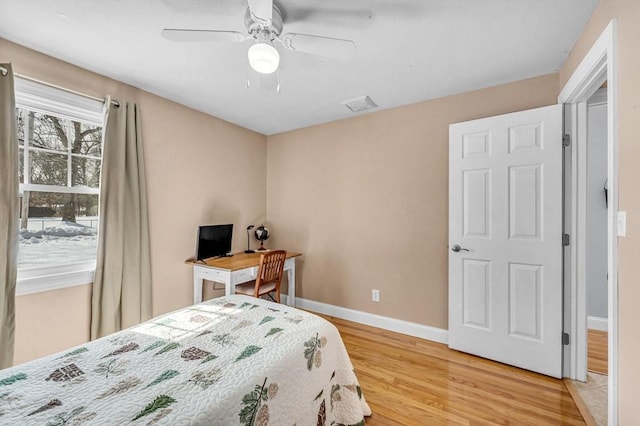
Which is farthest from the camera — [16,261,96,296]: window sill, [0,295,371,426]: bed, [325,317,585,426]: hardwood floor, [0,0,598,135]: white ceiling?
[16,261,96,296]: window sill

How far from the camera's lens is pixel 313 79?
2.30 metres

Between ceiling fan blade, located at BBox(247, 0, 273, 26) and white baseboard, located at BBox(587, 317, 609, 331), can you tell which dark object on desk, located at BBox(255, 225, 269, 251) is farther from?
white baseboard, located at BBox(587, 317, 609, 331)

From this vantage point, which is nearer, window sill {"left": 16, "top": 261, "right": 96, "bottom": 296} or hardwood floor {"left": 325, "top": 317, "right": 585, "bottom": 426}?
hardwood floor {"left": 325, "top": 317, "right": 585, "bottom": 426}

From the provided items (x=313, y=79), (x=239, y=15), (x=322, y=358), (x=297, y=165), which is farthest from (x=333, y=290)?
(x=239, y=15)

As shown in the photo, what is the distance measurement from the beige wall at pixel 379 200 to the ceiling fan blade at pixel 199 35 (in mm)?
1911

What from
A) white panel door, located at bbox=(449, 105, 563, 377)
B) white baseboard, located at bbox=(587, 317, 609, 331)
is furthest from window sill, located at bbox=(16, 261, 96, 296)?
white baseboard, located at bbox=(587, 317, 609, 331)

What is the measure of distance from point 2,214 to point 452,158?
331 cm

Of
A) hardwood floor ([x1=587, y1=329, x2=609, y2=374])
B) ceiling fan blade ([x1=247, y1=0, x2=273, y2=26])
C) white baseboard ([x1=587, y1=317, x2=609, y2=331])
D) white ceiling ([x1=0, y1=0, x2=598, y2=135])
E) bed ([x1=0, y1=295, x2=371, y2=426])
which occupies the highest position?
white ceiling ([x1=0, y1=0, x2=598, y2=135])

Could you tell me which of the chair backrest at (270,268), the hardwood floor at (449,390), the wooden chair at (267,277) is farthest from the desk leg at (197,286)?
the hardwood floor at (449,390)

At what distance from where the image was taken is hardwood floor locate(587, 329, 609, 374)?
7.01 feet

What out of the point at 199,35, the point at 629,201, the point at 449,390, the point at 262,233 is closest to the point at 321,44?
the point at 199,35

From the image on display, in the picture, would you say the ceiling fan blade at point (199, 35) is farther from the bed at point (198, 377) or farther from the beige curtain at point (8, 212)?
the bed at point (198, 377)

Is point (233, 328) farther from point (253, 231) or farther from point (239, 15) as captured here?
point (253, 231)

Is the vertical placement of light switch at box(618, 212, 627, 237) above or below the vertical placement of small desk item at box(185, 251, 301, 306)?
above
